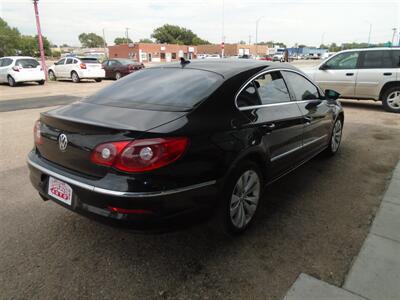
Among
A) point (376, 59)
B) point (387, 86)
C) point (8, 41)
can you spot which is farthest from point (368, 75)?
point (8, 41)

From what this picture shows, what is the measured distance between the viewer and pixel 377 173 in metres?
4.69

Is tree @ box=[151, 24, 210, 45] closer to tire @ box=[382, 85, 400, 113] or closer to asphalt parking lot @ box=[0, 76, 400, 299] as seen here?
tire @ box=[382, 85, 400, 113]

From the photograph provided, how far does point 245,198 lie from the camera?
300 cm

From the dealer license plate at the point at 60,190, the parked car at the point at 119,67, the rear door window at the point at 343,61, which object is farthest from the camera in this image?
the parked car at the point at 119,67

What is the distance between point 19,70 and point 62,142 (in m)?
16.7

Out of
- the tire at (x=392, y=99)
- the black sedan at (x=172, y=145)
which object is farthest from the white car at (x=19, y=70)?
the tire at (x=392, y=99)

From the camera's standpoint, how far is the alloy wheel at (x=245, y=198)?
286cm

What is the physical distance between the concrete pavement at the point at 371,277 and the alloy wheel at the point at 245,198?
724 millimetres

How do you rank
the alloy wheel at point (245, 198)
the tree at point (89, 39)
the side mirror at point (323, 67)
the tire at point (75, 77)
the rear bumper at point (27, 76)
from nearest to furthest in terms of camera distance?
1. the alloy wheel at point (245, 198)
2. the side mirror at point (323, 67)
3. the rear bumper at point (27, 76)
4. the tire at point (75, 77)
5. the tree at point (89, 39)

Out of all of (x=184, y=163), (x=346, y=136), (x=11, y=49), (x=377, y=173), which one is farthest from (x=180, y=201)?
(x=11, y=49)

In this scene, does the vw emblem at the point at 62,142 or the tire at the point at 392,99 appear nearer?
the vw emblem at the point at 62,142

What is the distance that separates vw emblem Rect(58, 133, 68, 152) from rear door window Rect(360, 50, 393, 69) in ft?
30.6

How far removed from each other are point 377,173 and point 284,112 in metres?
2.17

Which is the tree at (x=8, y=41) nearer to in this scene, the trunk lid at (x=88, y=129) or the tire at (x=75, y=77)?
the tire at (x=75, y=77)
